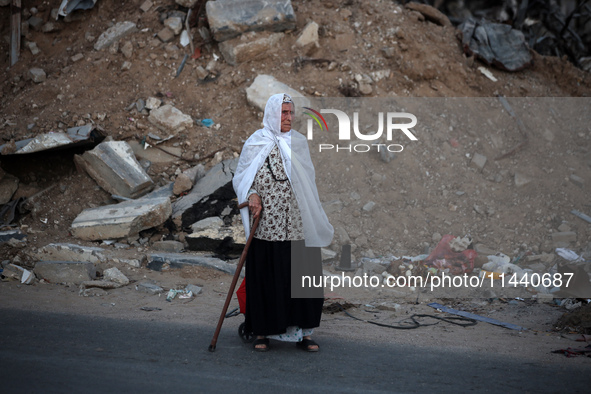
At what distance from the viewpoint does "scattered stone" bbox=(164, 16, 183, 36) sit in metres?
9.10

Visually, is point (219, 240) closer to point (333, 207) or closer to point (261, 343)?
point (333, 207)

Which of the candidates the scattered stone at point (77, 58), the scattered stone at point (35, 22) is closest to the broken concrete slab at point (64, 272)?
the scattered stone at point (77, 58)

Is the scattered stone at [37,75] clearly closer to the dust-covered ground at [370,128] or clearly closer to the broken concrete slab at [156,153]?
the dust-covered ground at [370,128]

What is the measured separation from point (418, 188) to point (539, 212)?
5.75 feet

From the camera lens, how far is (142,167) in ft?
24.9

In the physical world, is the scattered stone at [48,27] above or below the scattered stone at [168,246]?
above

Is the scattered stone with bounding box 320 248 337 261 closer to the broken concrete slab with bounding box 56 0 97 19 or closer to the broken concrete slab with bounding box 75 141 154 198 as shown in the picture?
the broken concrete slab with bounding box 75 141 154 198

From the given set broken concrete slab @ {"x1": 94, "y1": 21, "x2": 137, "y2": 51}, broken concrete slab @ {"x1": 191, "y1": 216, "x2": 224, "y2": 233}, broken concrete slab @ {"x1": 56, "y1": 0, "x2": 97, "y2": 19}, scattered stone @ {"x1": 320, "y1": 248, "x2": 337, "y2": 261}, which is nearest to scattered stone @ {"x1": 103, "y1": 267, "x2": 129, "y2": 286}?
broken concrete slab @ {"x1": 191, "y1": 216, "x2": 224, "y2": 233}

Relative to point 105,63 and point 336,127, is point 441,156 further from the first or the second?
point 105,63

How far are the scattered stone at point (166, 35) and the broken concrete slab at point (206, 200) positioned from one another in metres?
3.16

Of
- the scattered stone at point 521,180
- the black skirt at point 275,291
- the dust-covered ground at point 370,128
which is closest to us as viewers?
the black skirt at point 275,291

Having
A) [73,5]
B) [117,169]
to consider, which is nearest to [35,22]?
[73,5]

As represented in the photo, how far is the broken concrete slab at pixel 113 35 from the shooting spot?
29.9 ft

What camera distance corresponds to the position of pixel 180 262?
6062 mm
